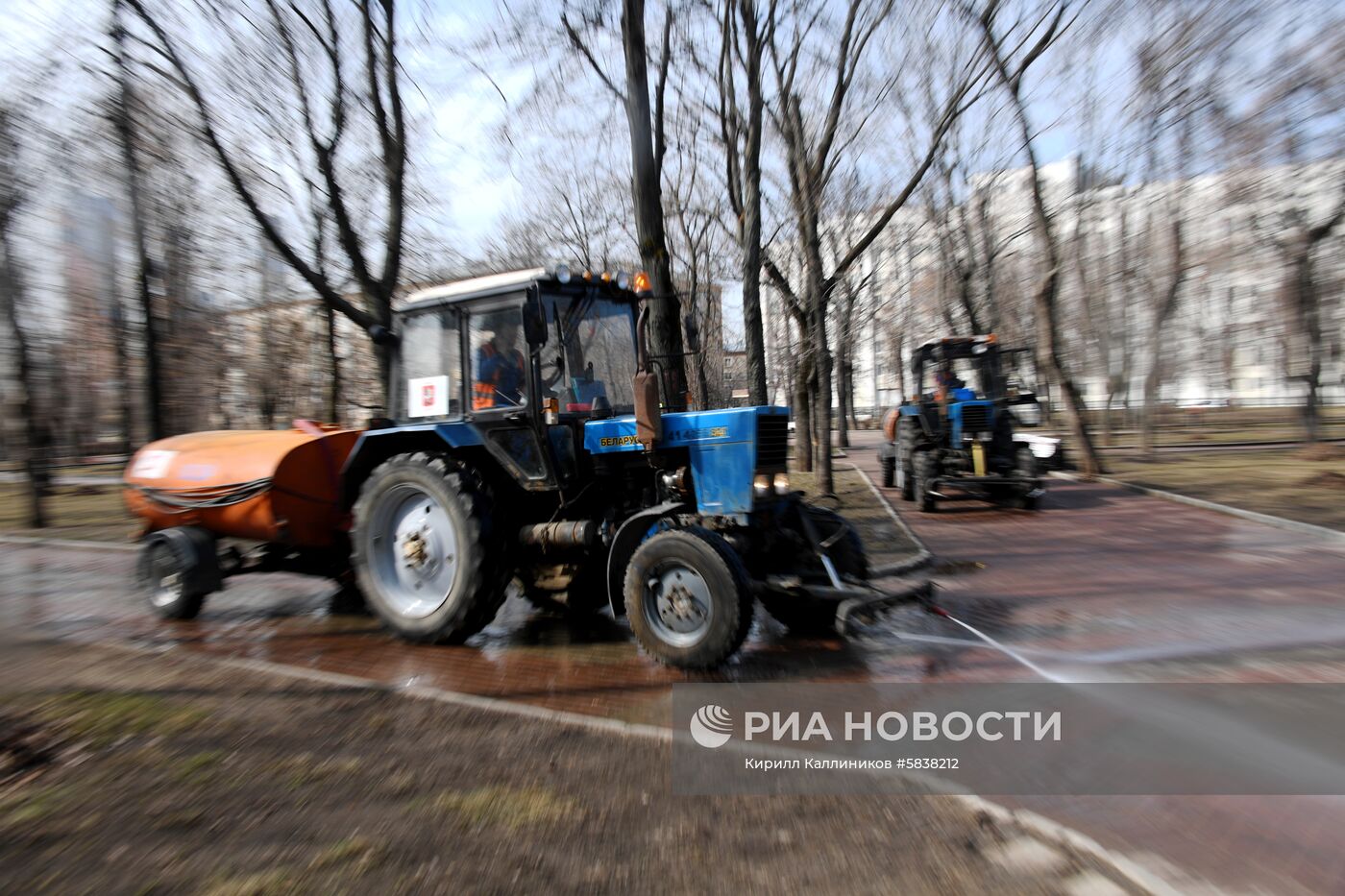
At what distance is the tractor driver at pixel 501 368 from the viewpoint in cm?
650

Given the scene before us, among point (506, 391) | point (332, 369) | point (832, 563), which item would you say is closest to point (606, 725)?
point (832, 563)

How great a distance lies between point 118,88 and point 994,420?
631 inches

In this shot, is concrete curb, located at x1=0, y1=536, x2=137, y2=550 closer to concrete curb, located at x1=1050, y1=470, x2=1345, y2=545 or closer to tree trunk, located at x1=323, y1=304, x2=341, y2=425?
tree trunk, located at x1=323, y1=304, x2=341, y2=425

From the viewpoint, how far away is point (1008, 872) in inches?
123

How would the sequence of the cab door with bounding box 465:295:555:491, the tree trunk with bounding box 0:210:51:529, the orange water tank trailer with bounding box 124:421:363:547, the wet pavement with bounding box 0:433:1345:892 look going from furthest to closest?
the tree trunk with bounding box 0:210:51:529, the orange water tank trailer with bounding box 124:421:363:547, the cab door with bounding box 465:295:555:491, the wet pavement with bounding box 0:433:1345:892

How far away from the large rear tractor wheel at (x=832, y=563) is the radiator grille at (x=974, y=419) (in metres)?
8.87

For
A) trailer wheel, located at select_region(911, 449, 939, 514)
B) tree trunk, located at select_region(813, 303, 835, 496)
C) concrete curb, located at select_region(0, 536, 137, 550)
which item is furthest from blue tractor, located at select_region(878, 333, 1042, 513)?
concrete curb, located at select_region(0, 536, 137, 550)

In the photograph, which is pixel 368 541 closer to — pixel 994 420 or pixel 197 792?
pixel 197 792

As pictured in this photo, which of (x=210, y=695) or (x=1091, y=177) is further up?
(x=1091, y=177)

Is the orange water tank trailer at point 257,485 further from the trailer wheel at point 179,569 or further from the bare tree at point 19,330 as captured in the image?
the bare tree at point 19,330

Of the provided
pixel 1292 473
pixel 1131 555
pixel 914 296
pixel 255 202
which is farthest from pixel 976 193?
pixel 255 202

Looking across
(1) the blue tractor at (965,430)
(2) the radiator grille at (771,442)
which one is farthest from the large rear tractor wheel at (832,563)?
(1) the blue tractor at (965,430)

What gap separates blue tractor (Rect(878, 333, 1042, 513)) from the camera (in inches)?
574

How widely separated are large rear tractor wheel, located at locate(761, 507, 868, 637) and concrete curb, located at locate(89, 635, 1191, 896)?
210 centimetres
